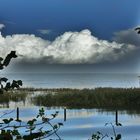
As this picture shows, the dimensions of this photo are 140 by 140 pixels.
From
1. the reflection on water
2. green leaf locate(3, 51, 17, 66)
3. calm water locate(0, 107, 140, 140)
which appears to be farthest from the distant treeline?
green leaf locate(3, 51, 17, 66)

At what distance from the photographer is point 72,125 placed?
3106cm

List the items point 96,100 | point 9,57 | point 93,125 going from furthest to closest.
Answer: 1. point 96,100
2. point 93,125
3. point 9,57

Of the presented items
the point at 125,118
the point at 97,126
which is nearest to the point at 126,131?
the point at 97,126

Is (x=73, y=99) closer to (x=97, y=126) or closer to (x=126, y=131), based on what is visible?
(x=97, y=126)

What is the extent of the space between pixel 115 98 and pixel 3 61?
45.0 m

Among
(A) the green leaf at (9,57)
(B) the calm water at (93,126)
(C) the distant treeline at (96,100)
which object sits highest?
(C) the distant treeline at (96,100)

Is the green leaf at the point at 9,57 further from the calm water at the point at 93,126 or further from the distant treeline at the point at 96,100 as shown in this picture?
the distant treeline at the point at 96,100

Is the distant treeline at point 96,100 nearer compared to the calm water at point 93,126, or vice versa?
the calm water at point 93,126

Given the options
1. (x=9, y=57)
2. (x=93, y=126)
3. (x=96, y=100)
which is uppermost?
(x=96, y=100)

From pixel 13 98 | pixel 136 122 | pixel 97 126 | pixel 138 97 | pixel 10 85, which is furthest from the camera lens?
pixel 13 98

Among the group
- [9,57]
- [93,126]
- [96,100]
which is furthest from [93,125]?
[9,57]

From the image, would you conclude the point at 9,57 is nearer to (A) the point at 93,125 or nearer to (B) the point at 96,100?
(A) the point at 93,125

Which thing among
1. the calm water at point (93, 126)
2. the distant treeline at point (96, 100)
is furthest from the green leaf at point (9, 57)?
the distant treeline at point (96, 100)

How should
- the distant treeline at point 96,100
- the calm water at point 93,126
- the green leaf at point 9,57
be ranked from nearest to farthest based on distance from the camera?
the green leaf at point 9,57 < the calm water at point 93,126 < the distant treeline at point 96,100
